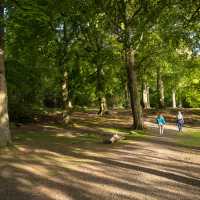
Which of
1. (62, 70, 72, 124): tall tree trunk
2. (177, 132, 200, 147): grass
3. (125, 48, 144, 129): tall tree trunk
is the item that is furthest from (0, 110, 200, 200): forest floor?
Answer: (62, 70, 72, 124): tall tree trunk

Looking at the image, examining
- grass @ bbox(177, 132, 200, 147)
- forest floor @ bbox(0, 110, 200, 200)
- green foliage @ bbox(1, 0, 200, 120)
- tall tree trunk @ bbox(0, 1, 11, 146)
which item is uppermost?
green foliage @ bbox(1, 0, 200, 120)

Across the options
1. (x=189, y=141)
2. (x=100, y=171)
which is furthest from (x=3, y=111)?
(x=189, y=141)

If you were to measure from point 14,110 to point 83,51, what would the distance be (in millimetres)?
7141

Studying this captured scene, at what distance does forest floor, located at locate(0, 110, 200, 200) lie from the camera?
1063cm

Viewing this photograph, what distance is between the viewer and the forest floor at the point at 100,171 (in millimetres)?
10633

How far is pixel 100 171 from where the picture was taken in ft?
44.0

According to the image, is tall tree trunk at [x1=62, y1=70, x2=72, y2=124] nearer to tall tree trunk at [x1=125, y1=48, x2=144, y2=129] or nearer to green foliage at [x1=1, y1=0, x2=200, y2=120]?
green foliage at [x1=1, y1=0, x2=200, y2=120]

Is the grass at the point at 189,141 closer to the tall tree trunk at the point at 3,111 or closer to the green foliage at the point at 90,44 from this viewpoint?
the green foliage at the point at 90,44

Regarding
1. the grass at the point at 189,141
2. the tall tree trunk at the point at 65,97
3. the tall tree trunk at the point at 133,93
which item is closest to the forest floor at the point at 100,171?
the grass at the point at 189,141

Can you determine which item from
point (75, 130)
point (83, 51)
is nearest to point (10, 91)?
point (75, 130)

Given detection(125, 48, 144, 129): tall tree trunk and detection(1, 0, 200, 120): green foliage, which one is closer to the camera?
detection(1, 0, 200, 120): green foliage

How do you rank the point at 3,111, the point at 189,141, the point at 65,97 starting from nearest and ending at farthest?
1. the point at 3,111
2. the point at 189,141
3. the point at 65,97

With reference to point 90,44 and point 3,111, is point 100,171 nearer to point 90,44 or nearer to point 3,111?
point 3,111

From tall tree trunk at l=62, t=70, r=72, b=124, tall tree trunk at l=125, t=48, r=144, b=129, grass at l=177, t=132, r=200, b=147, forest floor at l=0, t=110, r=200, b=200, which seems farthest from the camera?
tall tree trunk at l=62, t=70, r=72, b=124
